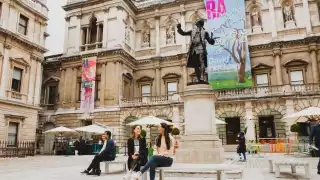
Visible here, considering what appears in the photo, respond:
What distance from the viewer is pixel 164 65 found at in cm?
2752

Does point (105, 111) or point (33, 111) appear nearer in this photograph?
point (33, 111)

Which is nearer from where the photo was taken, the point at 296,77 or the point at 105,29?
the point at 296,77

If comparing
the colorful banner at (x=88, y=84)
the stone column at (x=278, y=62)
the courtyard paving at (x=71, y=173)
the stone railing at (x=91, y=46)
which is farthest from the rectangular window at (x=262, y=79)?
the stone railing at (x=91, y=46)

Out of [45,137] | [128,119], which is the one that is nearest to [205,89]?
[128,119]

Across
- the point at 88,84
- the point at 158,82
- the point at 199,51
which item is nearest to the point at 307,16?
the point at 158,82

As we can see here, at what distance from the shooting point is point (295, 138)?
2009 cm

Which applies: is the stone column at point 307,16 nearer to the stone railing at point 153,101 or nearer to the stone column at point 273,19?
the stone column at point 273,19

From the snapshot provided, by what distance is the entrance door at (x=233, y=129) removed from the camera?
2303 centimetres

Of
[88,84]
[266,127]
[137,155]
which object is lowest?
[137,155]

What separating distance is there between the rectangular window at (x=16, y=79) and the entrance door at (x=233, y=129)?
16.9 metres

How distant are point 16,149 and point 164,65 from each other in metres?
15.3

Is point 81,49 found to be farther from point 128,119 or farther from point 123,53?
point 128,119

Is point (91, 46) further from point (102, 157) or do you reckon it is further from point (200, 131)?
point (102, 157)

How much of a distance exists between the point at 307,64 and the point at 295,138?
7.17 metres
